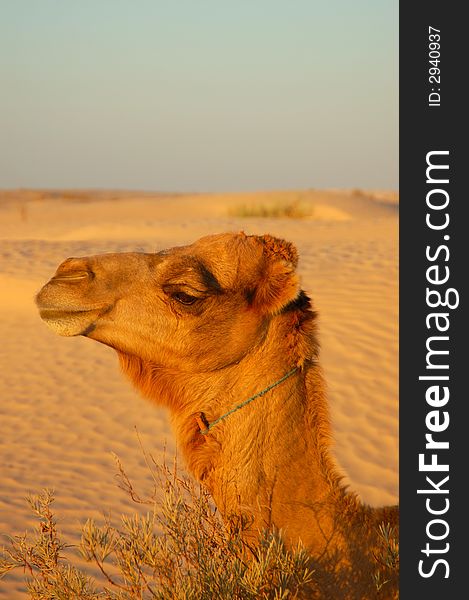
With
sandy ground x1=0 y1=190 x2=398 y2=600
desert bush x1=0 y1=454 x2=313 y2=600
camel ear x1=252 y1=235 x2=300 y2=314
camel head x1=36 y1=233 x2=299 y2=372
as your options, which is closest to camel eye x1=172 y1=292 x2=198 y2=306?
camel head x1=36 y1=233 x2=299 y2=372

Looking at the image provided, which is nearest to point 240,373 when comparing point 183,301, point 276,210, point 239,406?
point 239,406

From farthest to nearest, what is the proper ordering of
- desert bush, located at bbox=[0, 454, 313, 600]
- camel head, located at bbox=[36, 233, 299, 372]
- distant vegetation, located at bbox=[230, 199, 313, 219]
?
distant vegetation, located at bbox=[230, 199, 313, 219], camel head, located at bbox=[36, 233, 299, 372], desert bush, located at bbox=[0, 454, 313, 600]

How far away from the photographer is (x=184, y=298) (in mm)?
3252

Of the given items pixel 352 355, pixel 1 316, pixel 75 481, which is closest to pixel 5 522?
pixel 75 481

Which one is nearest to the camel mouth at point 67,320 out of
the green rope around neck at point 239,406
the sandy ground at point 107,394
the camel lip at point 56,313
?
the camel lip at point 56,313

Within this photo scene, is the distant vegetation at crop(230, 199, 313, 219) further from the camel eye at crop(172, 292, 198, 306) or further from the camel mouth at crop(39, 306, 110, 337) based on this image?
the camel mouth at crop(39, 306, 110, 337)

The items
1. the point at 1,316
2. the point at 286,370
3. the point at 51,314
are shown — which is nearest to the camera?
the point at 51,314

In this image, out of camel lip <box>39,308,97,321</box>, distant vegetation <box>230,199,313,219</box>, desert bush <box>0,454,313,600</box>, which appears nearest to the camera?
desert bush <box>0,454,313,600</box>

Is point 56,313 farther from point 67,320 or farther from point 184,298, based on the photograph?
point 184,298

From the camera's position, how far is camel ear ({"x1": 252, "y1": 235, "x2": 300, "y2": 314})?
322 cm

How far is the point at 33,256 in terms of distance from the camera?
1703cm

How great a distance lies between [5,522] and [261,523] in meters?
4.47

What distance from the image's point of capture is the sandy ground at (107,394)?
8211mm

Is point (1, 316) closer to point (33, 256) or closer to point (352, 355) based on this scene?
point (33, 256)
